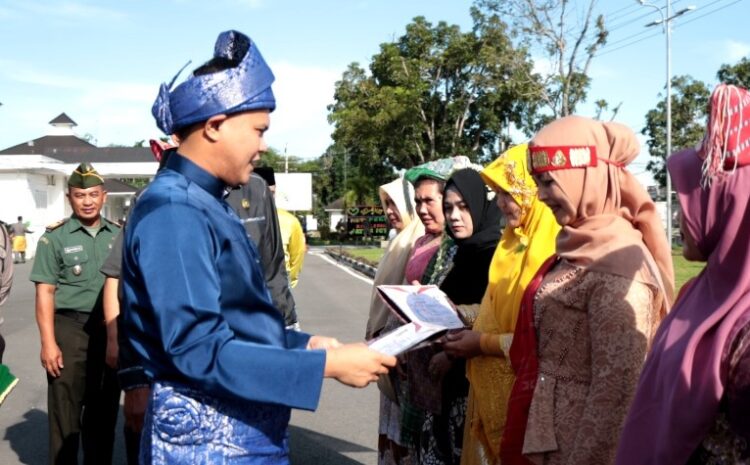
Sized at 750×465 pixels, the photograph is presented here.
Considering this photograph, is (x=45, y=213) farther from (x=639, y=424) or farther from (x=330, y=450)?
(x=639, y=424)

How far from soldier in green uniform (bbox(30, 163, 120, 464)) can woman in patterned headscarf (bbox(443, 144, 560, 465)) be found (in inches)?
106

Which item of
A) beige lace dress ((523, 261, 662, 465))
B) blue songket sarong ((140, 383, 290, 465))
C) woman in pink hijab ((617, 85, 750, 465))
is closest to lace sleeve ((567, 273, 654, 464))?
beige lace dress ((523, 261, 662, 465))

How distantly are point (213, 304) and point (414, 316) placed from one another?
1053 millimetres

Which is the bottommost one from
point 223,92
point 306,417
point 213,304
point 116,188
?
point 306,417

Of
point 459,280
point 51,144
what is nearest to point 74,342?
point 459,280

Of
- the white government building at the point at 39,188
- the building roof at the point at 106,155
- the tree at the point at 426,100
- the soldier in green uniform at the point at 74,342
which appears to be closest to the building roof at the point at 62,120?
the building roof at the point at 106,155

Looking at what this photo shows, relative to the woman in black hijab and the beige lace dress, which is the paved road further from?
the beige lace dress

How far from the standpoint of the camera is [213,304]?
6.45 feet

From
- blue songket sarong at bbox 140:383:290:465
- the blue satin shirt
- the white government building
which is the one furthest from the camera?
the white government building

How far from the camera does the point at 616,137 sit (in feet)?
9.42

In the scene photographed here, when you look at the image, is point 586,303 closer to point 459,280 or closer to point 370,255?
point 459,280

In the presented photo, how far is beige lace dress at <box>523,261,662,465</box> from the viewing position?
2594 mm

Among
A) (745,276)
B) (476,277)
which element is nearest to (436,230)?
(476,277)

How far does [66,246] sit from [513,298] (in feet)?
10.4
